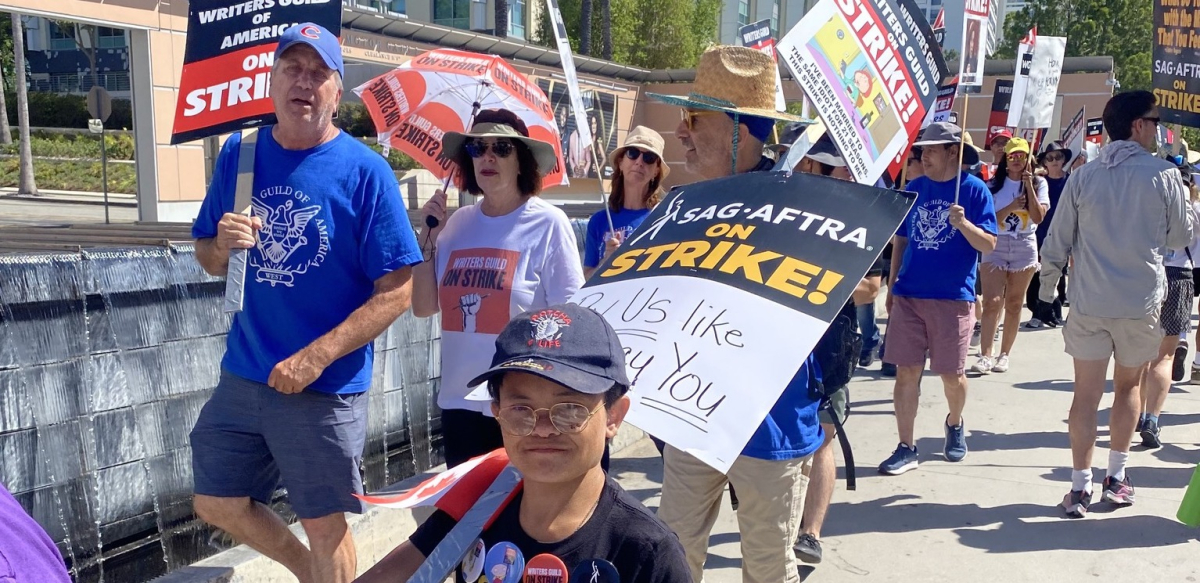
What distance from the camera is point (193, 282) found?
4.27m

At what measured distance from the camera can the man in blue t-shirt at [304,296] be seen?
329 cm

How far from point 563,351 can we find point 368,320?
4.99 feet

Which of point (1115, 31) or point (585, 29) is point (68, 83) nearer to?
point (585, 29)

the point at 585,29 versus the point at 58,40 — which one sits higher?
the point at 58,40

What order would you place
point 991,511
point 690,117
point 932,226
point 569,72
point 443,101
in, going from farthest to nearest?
point 932,226 → point 991,511 → point 443,101 → point 569,72 → point 690,117

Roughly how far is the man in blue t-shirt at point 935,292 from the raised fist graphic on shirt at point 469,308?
3276 millimetres

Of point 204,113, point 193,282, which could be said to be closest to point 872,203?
point 204,113

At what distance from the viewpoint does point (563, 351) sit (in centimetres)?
193

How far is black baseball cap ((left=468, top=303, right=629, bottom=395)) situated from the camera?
75.0 inches

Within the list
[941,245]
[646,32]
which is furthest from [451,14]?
[941,245]

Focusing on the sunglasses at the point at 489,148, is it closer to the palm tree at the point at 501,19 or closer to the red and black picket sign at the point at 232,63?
the red and black picket sign at the point at 232,63

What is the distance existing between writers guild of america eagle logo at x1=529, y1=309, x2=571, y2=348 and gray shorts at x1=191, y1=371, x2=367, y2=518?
5.18 ft

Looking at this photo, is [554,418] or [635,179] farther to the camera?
[635,179]

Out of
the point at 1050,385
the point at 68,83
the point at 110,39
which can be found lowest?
the point at 1050,385
